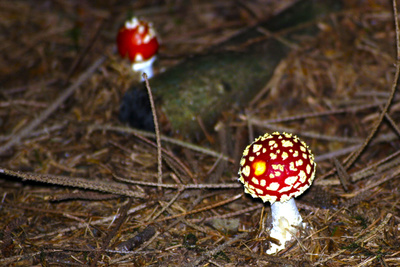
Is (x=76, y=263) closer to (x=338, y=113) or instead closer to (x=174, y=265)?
(x=174, y=265)

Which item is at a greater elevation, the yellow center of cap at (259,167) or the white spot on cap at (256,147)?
the white spot on cap at (256,147)

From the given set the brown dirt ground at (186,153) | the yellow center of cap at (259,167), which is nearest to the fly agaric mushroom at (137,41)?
the brown dirt ground at (186,153)

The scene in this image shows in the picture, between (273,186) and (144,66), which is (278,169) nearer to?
(273,186)

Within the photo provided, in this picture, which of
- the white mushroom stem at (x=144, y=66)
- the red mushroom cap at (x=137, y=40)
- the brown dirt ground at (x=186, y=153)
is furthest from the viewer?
the white mushroom stem at (x=144, y=66)

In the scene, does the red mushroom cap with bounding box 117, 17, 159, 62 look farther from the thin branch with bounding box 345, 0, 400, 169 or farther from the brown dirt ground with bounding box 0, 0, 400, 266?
the thin branch with bounding box 345, 0, 400, 169

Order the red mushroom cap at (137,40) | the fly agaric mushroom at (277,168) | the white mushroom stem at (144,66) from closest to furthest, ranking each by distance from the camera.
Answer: the fly agaric mushroom at (277,168) < the red mushroom cap at (137,40) < the white mushroom stem at (144,66)

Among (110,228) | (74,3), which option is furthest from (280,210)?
(74,3)

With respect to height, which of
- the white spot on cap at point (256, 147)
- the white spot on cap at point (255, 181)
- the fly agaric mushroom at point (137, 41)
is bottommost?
the white spot on cap at point (255, 181)

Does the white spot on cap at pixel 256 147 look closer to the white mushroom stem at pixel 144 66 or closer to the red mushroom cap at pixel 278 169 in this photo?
the red mushroom cap at pixel 278 169
